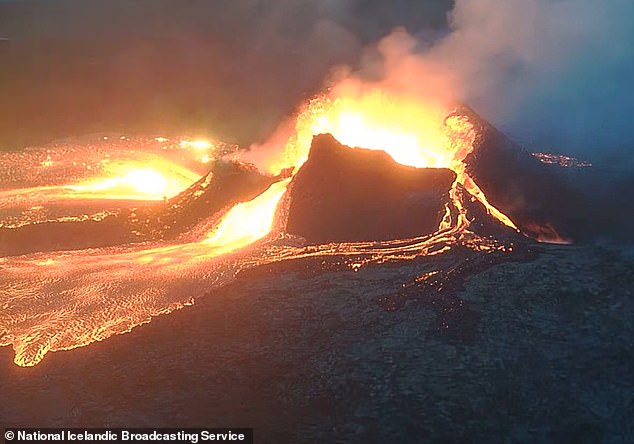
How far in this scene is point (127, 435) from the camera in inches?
446

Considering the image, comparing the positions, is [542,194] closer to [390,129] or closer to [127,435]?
[390,129]

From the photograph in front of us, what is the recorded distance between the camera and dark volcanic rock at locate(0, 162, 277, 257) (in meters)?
20.8

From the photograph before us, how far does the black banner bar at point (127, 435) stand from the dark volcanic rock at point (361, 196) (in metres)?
9.43

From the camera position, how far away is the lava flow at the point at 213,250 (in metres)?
15.1

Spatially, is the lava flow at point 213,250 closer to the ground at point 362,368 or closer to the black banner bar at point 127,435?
the ground at point 362,368

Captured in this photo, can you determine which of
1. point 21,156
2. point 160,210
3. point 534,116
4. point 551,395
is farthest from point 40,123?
point 551,395

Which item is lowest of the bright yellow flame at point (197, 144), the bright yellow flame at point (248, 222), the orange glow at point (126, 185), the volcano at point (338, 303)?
the volcano at point (338, 303)

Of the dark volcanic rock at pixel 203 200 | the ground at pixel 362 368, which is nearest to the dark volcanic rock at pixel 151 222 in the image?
the dark volcanic rock at pixel 203 200

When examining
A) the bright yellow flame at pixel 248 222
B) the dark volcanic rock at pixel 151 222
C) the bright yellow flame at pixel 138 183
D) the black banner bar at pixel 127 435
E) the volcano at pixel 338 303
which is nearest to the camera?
the black banner bar at pixel 127 435

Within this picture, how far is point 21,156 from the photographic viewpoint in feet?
114

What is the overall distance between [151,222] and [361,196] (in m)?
6.71

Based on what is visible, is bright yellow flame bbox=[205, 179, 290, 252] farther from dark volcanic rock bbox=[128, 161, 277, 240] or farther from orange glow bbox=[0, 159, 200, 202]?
orange glow bbox=[0, 159, 200, 202]

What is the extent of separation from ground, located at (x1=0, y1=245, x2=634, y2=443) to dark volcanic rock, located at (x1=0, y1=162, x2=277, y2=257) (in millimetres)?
6270

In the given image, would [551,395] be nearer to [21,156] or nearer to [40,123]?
[21,156]
